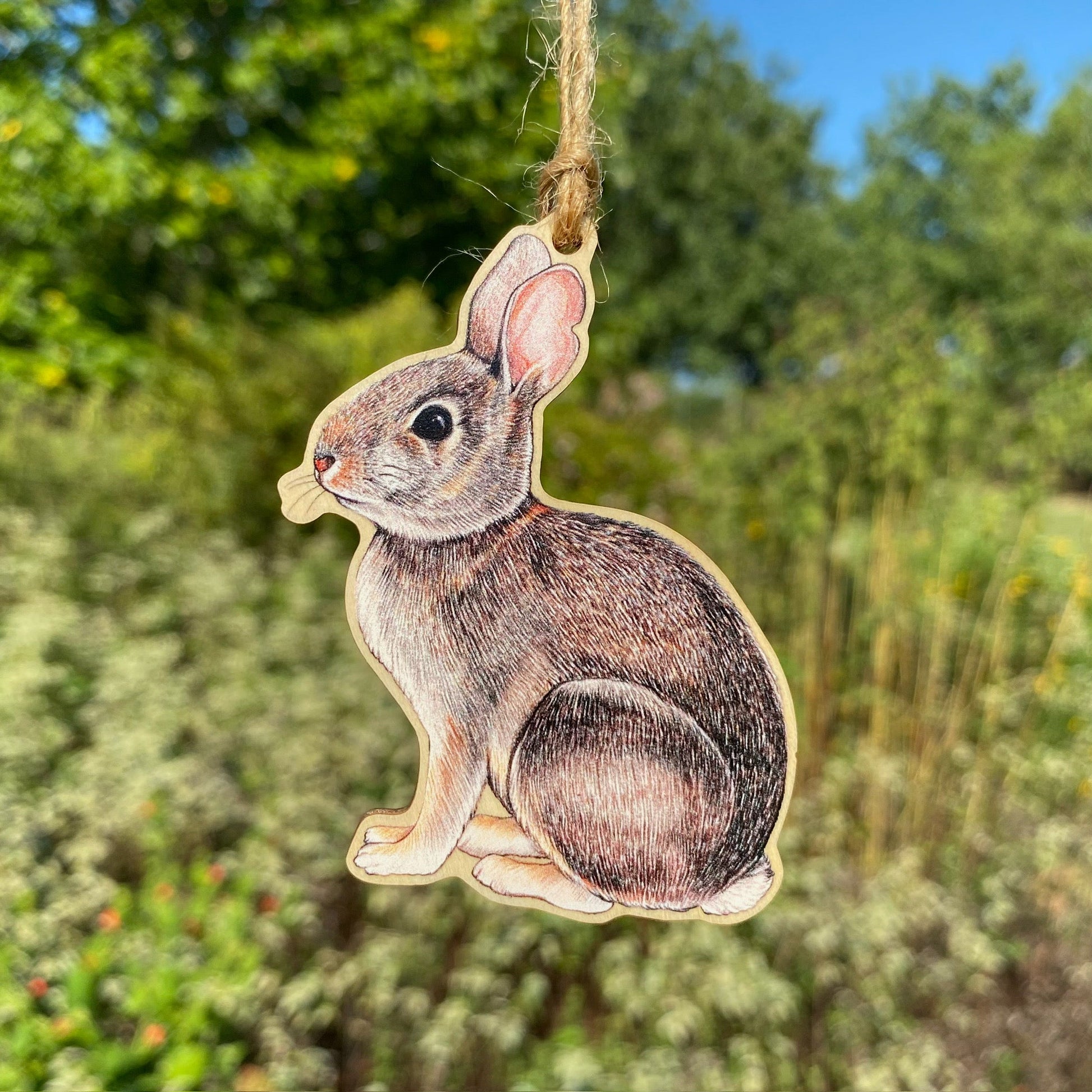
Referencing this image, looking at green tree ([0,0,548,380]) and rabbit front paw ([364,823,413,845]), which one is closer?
rabbit front paw ([364,823,413,845])

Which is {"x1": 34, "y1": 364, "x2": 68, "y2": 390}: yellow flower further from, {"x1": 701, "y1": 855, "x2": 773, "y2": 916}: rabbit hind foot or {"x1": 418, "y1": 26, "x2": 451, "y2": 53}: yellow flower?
{"x1": 701, "y1": 855, "x2": 773, "y2": 916}: rabbit hind foot

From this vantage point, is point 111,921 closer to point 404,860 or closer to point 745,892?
point 404,860

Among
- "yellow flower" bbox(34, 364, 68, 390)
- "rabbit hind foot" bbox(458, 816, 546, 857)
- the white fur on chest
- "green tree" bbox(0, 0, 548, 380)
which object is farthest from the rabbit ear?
"yellow flower" bbox(34, 364, 68, 390)

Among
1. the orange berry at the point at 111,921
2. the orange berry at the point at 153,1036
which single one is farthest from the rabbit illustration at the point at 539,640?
the orange berry at the point at 111,921

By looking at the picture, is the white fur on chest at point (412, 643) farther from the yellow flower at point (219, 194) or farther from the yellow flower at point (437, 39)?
the yellow flower at point (437, 39)

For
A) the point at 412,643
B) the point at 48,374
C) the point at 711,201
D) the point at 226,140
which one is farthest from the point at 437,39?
the point at 711,201
